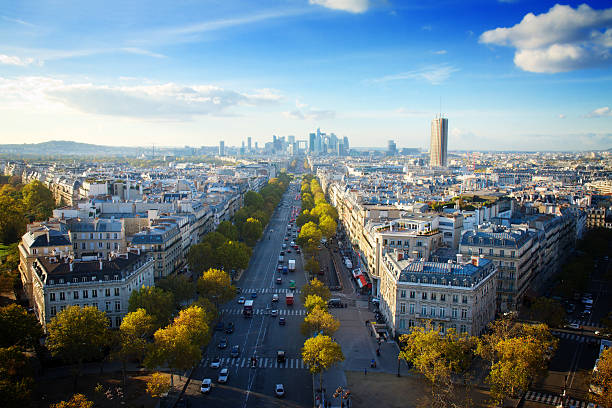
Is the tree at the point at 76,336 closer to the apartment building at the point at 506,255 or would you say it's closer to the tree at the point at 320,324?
the tree at the point at 320,324

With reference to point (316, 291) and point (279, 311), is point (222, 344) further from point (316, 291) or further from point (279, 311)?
point (316, 291)

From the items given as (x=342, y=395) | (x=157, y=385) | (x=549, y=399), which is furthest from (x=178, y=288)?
(x=549, y=399)

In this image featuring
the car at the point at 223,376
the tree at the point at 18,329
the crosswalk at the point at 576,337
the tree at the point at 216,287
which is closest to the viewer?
the tree at the point at 18,329

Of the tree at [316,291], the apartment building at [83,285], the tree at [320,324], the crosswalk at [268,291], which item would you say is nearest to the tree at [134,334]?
the apartment building at [83,285]

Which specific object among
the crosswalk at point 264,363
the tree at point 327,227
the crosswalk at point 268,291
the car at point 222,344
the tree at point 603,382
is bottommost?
the crosswalk at point 264,363

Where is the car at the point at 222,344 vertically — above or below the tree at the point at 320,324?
below

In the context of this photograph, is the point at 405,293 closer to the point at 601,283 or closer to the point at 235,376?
the point at 235,376
